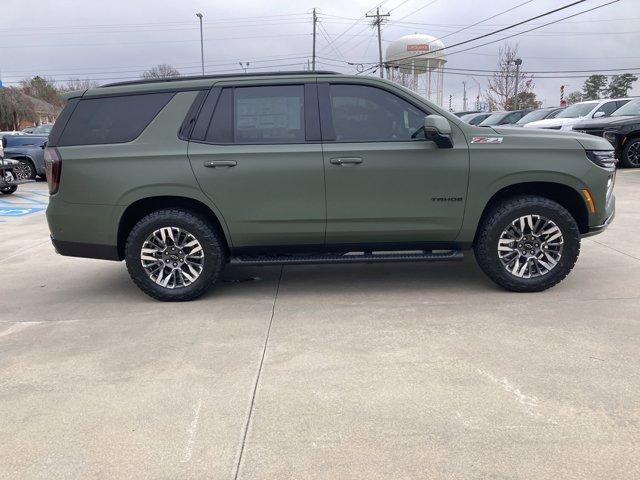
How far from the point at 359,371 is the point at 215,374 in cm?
92

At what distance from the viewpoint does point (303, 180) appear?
4594mm

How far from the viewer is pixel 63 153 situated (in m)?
4.71

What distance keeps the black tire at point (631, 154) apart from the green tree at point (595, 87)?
74.9 meters

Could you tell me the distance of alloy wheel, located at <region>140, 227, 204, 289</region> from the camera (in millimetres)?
4727

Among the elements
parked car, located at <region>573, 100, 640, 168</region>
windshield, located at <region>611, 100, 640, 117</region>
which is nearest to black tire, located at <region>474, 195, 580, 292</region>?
parked car, located at <region>573, 100, 640, 168</region>

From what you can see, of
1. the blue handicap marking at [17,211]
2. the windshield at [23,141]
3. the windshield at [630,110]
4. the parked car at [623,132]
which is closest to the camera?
the blue handicap marking at [17,211]

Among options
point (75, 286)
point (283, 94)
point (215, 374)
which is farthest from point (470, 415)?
point (75, 286)

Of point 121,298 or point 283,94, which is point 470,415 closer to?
point 283,94

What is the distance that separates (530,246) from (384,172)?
146cm

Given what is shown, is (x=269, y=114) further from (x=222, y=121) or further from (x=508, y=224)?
(x=508, y=224)

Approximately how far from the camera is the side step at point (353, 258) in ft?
15.6

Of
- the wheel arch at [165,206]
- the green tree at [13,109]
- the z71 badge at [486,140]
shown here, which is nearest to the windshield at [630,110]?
the z71 badge at [486,140]

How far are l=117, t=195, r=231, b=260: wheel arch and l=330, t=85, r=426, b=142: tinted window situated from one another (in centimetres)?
132

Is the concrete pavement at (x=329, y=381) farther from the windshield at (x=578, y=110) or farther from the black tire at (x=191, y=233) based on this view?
the windshield at (x=578, y=110)
